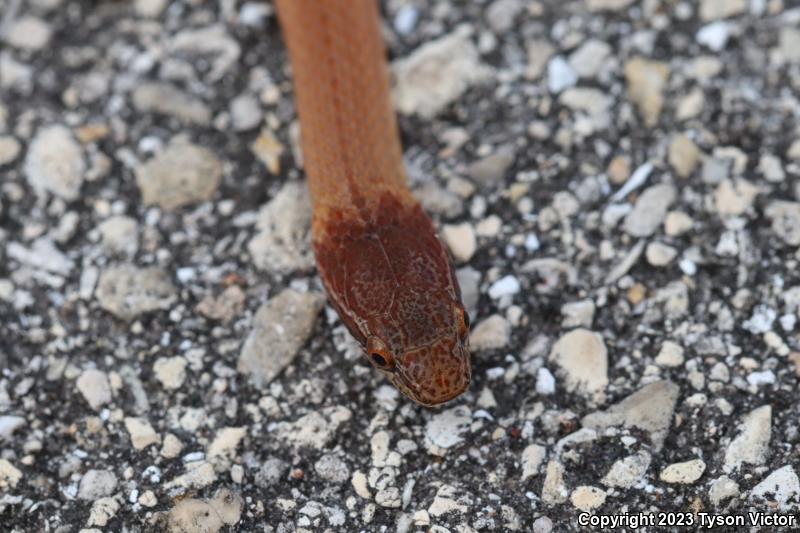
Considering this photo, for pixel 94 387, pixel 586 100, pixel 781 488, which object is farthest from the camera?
pixel 586 100

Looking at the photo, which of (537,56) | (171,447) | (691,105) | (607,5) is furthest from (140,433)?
(607,5)

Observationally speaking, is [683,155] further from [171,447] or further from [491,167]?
[171,447]

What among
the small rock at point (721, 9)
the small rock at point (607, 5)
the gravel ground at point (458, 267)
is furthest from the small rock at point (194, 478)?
the small rock at point (721, 9)

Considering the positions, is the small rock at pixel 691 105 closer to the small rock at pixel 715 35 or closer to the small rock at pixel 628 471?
the small rock at pixel 715 35

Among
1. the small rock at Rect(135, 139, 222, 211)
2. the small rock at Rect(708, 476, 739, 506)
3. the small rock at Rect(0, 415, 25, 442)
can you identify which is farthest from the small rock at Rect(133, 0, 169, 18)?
the small rock at Rect(708, 476, 739, 506)

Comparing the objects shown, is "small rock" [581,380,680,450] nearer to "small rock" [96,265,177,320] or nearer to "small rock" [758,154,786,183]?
"small rock" [758,154,786,183]

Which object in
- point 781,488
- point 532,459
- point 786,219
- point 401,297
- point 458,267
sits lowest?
point 781,488

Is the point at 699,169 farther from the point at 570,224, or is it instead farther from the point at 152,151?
the point at 152,151
